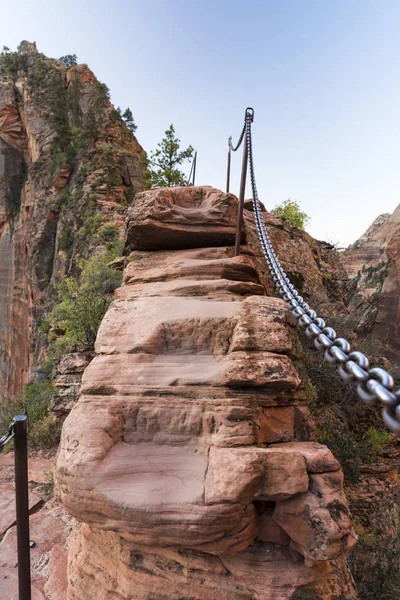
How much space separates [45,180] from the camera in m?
24.5

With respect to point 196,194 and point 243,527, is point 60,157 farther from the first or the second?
point 243,527

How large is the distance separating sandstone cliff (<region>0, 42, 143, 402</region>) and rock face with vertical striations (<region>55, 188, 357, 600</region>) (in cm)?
1456

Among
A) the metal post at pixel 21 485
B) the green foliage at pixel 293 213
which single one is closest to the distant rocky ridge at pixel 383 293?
the green foliage at pixel 293 213

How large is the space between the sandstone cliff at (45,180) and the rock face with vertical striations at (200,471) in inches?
573

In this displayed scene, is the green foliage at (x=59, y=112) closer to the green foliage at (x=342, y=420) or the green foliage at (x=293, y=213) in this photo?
the green foliage at (x=293, y=213)

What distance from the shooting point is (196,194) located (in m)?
6.35

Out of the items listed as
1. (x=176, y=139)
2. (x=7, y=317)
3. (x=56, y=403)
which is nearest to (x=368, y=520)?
(x=56, y=403)

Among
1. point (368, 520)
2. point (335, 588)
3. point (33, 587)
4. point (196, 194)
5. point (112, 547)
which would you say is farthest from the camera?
point (196, 194)

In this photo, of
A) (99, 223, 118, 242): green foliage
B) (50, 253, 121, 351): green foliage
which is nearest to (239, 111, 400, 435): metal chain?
(50, 253, 121, 351): green foliage

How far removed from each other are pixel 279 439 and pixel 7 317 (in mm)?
28988

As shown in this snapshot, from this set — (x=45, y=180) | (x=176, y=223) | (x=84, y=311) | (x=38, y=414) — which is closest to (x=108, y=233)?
(x=84, y=311)

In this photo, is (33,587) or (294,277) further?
(294,277)

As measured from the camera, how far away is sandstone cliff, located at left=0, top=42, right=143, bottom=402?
20062 millimetres

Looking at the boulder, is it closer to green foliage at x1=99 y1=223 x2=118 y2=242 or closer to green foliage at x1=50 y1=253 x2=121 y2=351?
green foliage at x1=50 y1=253 x2=121 y2=351
